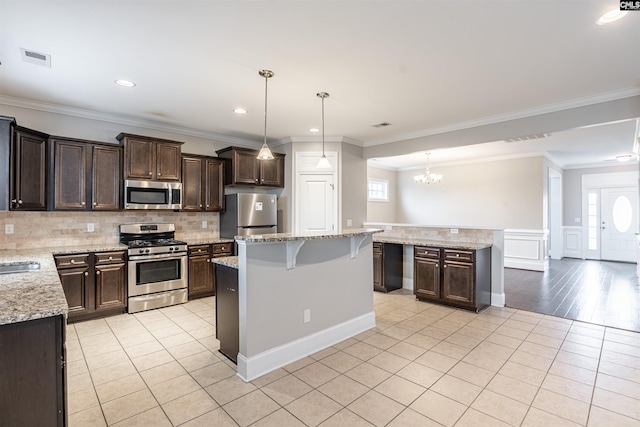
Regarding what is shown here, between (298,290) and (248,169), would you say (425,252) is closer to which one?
A: (298,290)

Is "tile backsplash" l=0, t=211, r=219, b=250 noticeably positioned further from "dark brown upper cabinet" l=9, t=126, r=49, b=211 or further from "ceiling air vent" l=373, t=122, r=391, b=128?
"ceiling air vent" l=373, t=122, r=391, b=128

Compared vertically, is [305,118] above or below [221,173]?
above

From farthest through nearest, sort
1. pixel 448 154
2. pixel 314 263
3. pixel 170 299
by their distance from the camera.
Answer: pixel 448 154 → pixel 170 299 → pixel 314 263

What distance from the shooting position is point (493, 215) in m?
8.13

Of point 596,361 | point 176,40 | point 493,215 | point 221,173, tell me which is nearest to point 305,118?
point 221,173

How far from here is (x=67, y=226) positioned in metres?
4.32

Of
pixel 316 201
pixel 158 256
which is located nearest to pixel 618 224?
pixel 316 201

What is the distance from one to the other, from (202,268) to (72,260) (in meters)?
1.66

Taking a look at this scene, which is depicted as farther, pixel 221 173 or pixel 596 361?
pixel 221 173

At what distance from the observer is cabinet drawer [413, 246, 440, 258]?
475cm

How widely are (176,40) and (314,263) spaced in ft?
7.58

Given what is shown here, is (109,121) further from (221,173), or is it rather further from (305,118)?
(305,118)

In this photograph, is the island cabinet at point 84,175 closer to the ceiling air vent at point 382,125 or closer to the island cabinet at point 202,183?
the island cabinet at point 202,183

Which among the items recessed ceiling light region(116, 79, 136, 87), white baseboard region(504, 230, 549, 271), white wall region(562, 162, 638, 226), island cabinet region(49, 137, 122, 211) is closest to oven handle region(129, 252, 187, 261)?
island cabinet region(49, 137, 122, 211)
